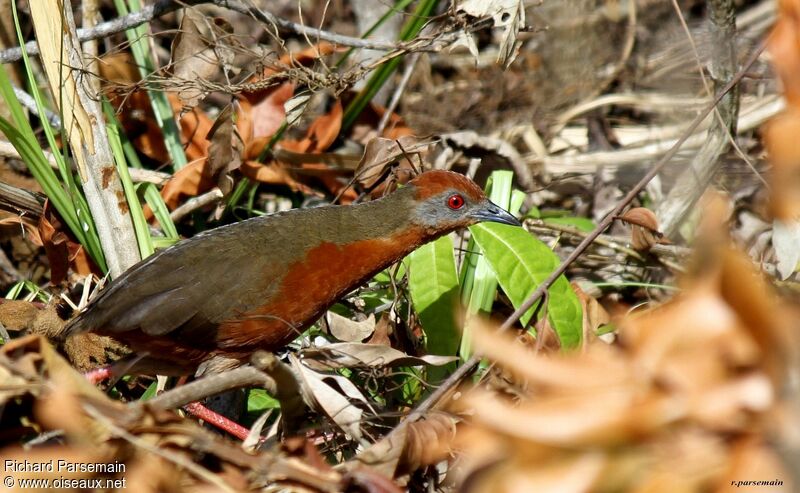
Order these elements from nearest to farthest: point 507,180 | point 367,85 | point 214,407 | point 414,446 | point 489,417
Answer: point 489,417 → point 414,446 → point 214,407 → point 507,180 → point 367,85

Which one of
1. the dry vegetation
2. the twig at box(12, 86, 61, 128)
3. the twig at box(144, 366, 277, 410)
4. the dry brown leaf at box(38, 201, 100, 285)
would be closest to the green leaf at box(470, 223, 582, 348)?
the dry vegetation

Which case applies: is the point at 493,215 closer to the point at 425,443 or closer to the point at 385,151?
the point at 385,151

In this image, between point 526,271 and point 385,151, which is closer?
point 526,271

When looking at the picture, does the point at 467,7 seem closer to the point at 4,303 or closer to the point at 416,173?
the point at 416,173

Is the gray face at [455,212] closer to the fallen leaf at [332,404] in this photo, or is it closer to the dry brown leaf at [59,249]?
the fallen leaf at [332,404]

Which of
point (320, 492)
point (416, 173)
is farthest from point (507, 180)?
point (320, 492)
